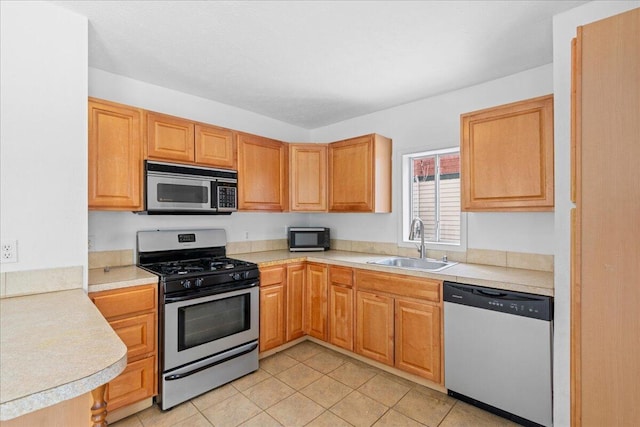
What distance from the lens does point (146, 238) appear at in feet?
8.87

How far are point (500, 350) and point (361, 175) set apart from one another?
1.95 m

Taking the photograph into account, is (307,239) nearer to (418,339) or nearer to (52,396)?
(418,339)

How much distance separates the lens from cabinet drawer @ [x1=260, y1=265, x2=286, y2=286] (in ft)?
9.48

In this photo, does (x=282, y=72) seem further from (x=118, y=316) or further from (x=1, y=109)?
(x=118, y=316)

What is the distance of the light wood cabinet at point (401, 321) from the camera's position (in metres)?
2.39

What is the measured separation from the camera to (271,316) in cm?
295

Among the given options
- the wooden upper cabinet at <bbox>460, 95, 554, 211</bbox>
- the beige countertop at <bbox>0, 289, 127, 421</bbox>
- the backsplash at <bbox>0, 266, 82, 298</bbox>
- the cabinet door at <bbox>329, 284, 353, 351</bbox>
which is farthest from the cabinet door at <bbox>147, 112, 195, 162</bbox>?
the wooden upper cabinet at <bbox>460, 95, 554, 211</bbox>

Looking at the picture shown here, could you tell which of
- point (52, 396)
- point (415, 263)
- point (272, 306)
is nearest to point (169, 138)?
point (272, 306)

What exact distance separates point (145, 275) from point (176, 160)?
98 cm

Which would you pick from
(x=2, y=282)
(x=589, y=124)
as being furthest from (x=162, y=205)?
(x=589, y=124)

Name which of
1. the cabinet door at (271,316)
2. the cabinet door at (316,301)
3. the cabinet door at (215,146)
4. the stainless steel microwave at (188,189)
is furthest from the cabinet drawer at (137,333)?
the cabinet door at (316,301)

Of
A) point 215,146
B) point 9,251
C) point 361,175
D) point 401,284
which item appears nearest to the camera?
point 9,251

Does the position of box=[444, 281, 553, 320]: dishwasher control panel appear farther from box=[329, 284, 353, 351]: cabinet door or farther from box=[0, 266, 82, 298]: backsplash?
box=[0, 266, 82, 298]: backsplash

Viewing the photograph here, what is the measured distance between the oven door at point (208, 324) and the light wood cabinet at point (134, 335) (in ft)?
0.33
